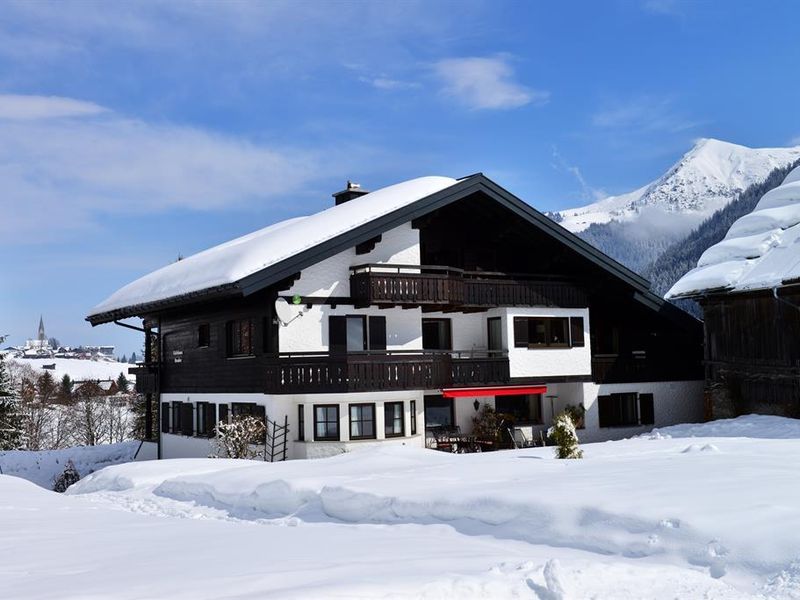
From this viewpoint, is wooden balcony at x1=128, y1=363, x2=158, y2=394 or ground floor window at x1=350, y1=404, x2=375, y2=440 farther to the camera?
wooden balcony at x1=128, y1=363, x2=158, y2=394

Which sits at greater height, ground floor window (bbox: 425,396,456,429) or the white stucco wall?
the white stucco wall

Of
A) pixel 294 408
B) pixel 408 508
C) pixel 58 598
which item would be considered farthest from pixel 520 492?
pixel 294 408

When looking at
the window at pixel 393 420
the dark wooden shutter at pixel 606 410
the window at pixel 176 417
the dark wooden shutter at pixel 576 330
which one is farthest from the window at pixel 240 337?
the dark wooden shutter at pixel 606 410

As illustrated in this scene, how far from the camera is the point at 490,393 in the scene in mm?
26328

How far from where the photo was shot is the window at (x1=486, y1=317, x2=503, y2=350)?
27645 millimetres

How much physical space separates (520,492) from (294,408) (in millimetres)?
13323

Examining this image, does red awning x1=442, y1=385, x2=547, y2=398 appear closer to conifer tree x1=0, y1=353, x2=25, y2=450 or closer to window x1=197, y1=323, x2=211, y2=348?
window x1=197, y1=323, x2=211, y2=348

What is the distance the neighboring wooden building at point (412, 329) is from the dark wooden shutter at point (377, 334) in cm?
3

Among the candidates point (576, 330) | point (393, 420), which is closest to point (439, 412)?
point (393, 420)

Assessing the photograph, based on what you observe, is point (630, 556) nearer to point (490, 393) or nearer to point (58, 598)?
point (58, 598)

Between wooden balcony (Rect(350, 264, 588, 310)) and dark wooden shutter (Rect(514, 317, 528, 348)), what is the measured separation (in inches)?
22.6

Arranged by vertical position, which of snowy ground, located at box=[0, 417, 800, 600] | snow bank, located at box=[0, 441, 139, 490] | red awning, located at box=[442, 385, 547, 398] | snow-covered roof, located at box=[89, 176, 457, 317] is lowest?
snow bank, located at box=[0, 441, 139, 490]

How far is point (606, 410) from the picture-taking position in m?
30.4

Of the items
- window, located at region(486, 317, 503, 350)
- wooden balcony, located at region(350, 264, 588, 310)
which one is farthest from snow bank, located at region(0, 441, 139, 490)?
window, located at region(486, 317, 503, 350)
